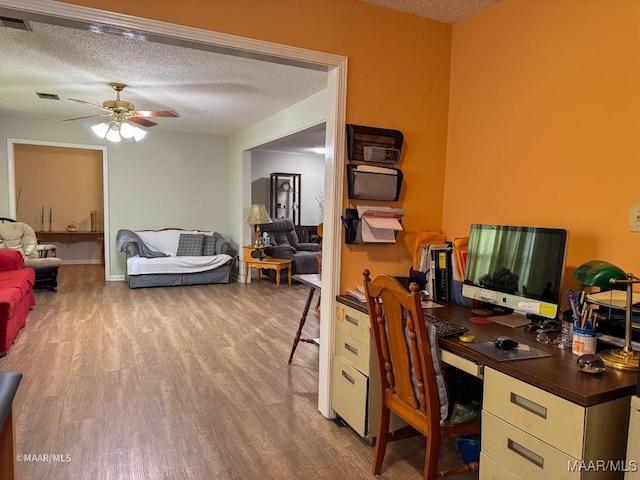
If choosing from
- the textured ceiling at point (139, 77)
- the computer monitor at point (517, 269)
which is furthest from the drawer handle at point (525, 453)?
the textured ceiling at point (139, 77)

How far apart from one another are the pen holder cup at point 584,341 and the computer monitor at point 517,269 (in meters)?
0.22

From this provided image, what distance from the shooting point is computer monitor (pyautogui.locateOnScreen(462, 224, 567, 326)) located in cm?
170

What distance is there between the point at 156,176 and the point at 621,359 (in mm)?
6876

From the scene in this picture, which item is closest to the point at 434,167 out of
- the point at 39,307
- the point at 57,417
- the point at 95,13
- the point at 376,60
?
the point at 376,60

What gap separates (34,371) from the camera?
10.1ft

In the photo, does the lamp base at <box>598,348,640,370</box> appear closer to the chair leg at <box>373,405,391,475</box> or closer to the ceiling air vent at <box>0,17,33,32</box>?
the chair leg at <box>373,405,391,475</box>

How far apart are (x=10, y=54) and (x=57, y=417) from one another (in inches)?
117

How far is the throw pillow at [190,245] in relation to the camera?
684cm

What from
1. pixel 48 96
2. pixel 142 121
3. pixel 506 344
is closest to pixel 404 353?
pixel 506 344

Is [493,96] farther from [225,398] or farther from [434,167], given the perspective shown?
[225,398]

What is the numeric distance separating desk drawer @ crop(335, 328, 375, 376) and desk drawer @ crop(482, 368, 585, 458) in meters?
0.75

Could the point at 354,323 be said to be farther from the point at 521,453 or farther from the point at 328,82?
the point at 328,82

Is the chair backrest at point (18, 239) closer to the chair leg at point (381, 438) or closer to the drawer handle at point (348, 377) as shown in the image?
the drawer handle at point (348, 377)

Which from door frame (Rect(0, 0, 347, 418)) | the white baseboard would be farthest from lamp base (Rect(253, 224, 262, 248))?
door frame (Rect(0, 0, 347, 418))
